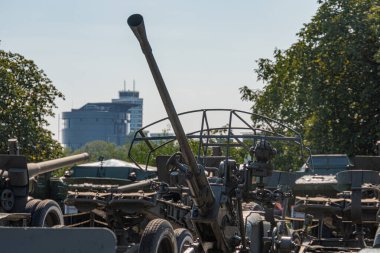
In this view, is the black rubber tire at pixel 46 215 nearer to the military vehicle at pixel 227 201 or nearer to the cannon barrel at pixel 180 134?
the military vehicle at pixel 227 201

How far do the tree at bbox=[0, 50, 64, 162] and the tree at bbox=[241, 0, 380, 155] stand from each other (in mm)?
8663

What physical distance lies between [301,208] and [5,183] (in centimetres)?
412

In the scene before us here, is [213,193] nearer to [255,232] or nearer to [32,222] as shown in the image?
[255,232]

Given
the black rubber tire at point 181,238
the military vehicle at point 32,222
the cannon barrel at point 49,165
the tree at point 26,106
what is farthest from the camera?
the tree at point 26,106

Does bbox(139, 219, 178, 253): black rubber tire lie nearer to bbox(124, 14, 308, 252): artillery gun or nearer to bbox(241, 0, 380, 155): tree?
bbox(124, 14, 308, 252): artillery gun

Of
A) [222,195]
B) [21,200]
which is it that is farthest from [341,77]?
[222,195]

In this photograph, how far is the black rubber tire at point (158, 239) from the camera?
11562 mm

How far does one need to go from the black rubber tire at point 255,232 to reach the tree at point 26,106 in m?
24.8

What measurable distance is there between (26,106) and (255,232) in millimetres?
28603

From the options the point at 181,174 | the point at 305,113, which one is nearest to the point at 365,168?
the point at 181,174

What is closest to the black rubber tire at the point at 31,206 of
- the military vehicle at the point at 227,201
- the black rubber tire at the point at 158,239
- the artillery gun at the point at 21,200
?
the artillery gun at the point at 21,200

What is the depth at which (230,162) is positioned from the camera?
13.4 metres

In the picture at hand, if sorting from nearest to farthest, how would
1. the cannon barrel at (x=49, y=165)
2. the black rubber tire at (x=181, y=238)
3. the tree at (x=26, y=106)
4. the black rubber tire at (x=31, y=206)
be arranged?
1. the black rubber tire at (x=181, y=238)
2. the black rubber tire at (x=31, y=206)
3. the cannon barrel at (x=49, y=165)
4. the tree at (x=26, y=106)

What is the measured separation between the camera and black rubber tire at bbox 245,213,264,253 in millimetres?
14141
